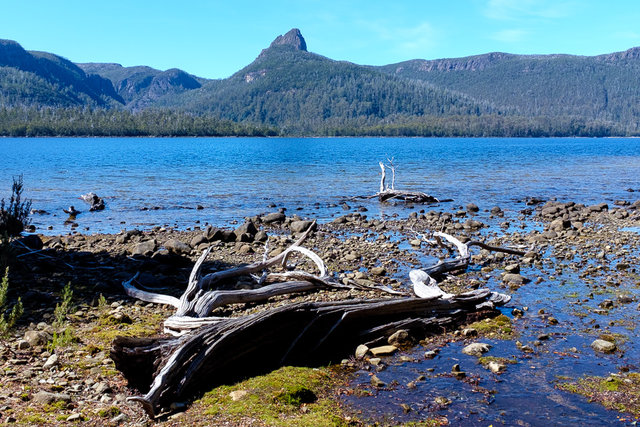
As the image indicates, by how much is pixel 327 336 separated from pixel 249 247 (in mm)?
9440

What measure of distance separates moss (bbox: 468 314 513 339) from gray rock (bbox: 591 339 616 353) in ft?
4.25

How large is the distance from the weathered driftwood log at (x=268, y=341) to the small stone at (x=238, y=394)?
48cm

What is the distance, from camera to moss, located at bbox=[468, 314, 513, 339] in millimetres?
9289

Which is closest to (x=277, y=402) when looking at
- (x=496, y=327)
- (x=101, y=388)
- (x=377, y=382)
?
(x=377, y=382)

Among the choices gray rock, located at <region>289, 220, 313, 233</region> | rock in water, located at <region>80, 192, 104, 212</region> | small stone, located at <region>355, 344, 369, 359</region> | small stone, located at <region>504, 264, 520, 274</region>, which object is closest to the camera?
small stone, located at <region>355, 344, 369, 359</region>

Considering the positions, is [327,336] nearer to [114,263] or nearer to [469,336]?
[469,336]

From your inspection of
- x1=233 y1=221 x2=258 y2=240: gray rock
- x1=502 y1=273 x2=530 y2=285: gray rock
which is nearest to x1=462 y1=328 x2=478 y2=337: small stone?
x1=502 y1=273 x2=530 y2=285: gray rock

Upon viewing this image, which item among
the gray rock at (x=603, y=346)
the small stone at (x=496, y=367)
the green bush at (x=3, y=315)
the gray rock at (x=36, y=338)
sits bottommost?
the small stone at (x=496, y=367)

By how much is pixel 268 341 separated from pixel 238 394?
4.07 ft

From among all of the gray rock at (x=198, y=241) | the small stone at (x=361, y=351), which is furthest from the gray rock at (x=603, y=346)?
the gray rock at (x=198, y=241)

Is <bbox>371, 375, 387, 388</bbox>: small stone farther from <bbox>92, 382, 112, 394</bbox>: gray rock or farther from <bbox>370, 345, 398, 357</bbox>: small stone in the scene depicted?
<bbox>92, 382, 112, 394</bbox>: gray rock

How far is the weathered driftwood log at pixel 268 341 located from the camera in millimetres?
6906

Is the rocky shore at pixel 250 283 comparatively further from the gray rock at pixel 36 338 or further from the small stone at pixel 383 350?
the small stone at pixel 383 350

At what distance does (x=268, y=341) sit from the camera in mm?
7934
